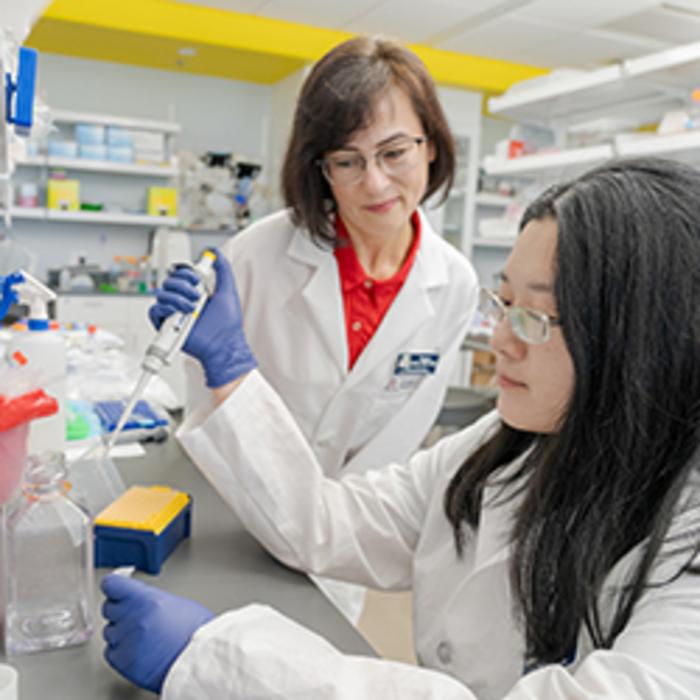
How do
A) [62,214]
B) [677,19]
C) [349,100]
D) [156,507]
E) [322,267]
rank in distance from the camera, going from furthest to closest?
[62,214] < [677,19] < [322,267] < [349,100] < [156,507]

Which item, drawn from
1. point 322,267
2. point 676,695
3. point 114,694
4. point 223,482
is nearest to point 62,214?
point 322,267

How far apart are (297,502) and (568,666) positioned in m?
0.47

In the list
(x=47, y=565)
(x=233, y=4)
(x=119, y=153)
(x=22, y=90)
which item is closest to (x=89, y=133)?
(x=119, y=153)

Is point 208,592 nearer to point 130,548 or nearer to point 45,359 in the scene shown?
point 130,548

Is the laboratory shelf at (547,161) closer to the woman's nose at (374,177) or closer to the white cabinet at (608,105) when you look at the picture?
the white cabinet at (608,105)

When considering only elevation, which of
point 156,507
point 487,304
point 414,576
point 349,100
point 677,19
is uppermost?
point 677,19

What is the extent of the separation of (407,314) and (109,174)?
4727mm

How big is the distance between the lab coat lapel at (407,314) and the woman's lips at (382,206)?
0.64 feet

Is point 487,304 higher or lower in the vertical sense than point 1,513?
higher

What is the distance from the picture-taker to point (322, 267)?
5.31ft

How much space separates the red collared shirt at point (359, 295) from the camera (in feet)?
5.41

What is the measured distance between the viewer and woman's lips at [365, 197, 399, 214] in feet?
5.08

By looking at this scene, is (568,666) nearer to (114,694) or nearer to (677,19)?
(114,694)

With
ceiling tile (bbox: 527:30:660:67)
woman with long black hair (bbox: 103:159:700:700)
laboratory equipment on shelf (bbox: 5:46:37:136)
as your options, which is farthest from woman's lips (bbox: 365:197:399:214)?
ceiling tile (bbox: 527:30:660:67)
